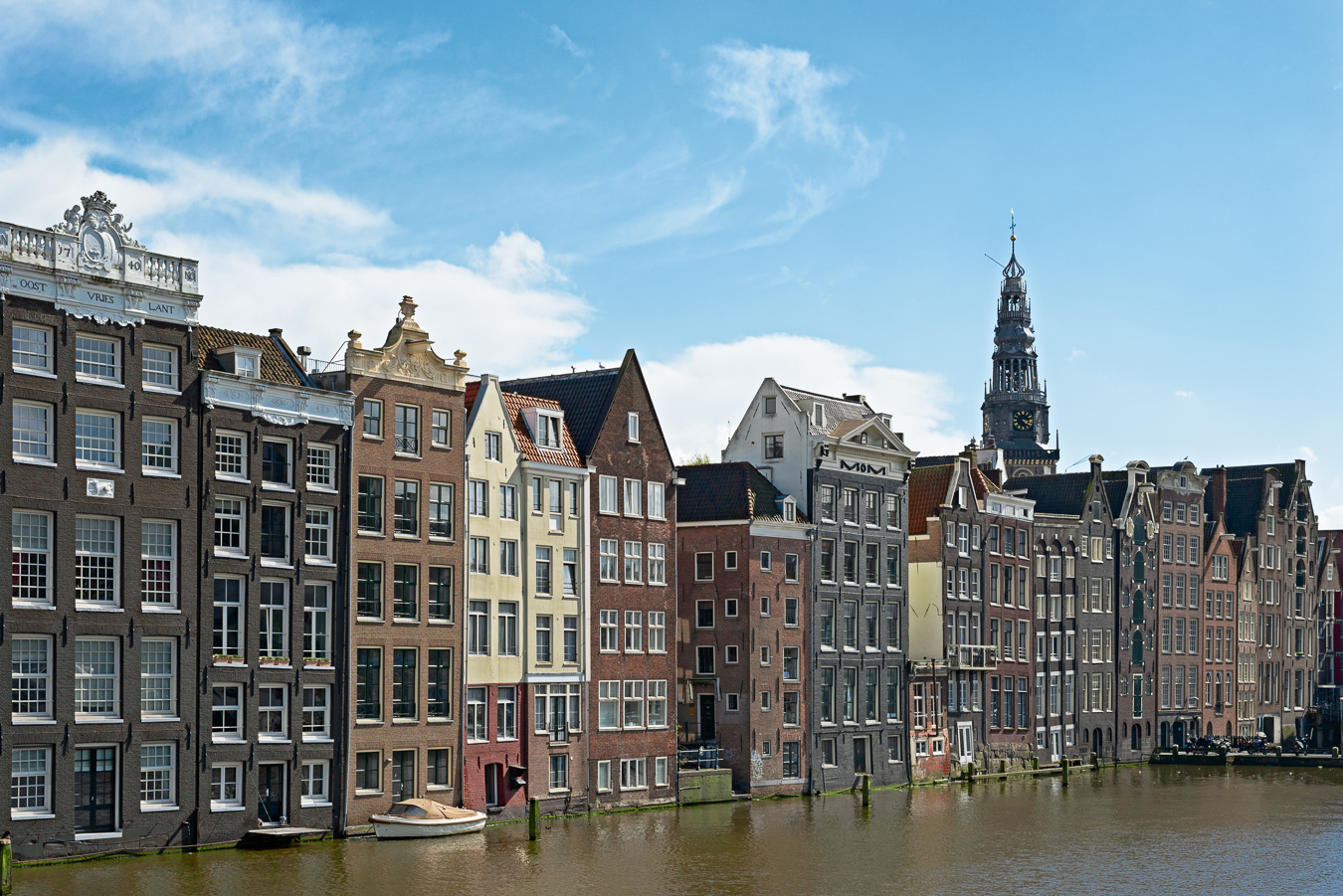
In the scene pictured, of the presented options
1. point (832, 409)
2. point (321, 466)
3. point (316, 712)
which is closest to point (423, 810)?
point (316, 712)

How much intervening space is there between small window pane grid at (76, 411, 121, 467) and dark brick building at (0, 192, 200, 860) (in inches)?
1.8

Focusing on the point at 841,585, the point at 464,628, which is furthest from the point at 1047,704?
the point at 464,628

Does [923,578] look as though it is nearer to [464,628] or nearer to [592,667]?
[592,667]

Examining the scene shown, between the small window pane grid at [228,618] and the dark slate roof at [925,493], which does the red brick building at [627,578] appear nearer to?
the small window pane grid at [228,618]

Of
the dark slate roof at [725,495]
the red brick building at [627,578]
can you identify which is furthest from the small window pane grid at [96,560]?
the dark slate roof at [725,495]

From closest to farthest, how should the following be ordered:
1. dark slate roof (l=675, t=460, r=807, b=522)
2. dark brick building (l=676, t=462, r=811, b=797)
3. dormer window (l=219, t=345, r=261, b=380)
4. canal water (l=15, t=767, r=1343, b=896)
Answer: canal water (l=15, t=767, r=1343, b=896), dormer window (l=219, t=345, r=261, b=380), dark brick building (l=676, t=462, r=811, b=797), dark slate roof (l=675, t=460, r=807, b=522)

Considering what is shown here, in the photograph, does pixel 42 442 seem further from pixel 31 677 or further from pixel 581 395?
pixel 581 395

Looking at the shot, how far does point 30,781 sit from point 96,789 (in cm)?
223

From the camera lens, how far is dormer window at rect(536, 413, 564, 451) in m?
75.7

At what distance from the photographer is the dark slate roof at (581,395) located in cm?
7844

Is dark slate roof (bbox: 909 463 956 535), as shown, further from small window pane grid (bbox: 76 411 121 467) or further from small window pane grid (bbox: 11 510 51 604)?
small window pane grid (bbox: 11 510 51 604)

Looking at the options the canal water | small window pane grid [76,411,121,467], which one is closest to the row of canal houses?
small window pane grid [76,411,121,467]

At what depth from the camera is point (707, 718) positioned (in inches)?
3401

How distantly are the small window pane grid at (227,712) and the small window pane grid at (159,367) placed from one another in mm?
10692
